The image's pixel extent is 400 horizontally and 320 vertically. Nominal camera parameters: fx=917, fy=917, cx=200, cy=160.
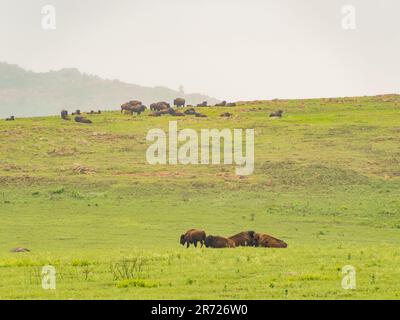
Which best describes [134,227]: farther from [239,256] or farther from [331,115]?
[331,115]

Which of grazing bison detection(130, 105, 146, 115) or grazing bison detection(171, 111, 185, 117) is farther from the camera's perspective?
grazing bison detection(130, 105, 146, 115)

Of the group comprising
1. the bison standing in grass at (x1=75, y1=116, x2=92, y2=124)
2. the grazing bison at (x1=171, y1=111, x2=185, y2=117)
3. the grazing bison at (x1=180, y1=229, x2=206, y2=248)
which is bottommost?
the grazing bison at (x1=180, y1=229, x2=206, y2=248)

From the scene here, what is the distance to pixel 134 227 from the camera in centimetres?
4212

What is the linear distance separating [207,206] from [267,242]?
1753 cm

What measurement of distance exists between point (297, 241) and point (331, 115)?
48741 millimetres

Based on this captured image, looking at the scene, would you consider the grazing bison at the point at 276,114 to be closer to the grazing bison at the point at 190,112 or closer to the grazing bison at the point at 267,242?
the grazing bison at the point at 190,112

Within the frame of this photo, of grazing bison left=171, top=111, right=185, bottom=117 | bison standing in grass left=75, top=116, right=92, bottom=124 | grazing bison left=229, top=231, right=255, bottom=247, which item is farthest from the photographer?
grazing bison left=171, top=111, right=185, bottom=117

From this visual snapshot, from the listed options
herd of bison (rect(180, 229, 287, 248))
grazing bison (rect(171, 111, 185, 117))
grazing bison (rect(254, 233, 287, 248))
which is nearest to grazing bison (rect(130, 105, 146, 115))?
grazing bison (rect(171, 111, 185, 117))

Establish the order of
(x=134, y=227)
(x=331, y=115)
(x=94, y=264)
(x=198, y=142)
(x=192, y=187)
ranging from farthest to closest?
(x=331, y=115), (x=198, y=142), (x=192, y=187), (x=134, y=227), (x=94, y=264)

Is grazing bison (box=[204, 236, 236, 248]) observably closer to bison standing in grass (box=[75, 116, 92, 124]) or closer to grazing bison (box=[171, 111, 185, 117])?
bison standing in grass (box=[75, 116, 92, 124])
